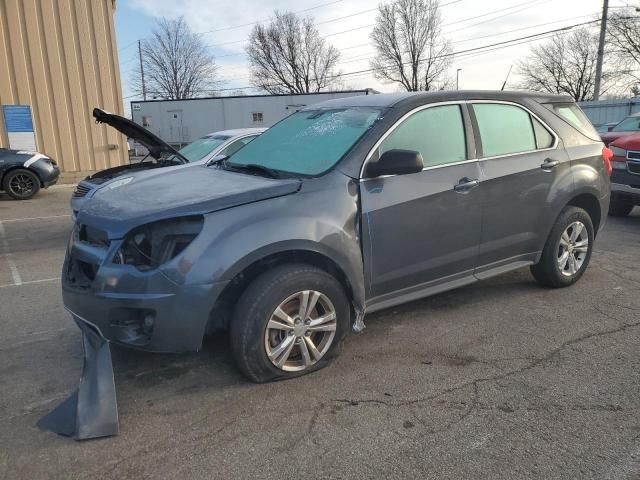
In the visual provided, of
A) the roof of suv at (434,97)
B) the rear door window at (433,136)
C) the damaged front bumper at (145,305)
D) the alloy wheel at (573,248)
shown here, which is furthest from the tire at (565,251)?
the damaged front bumper at (145,305)

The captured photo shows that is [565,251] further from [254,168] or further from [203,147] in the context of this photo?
[203,147]

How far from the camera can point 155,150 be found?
289 inches

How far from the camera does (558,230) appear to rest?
180 inches

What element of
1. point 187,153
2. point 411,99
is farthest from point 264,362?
point 187,153

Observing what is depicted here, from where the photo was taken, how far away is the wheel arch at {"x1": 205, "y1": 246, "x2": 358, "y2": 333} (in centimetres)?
303

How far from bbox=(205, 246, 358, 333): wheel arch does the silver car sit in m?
3.67

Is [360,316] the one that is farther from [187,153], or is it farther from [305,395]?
[187,153]

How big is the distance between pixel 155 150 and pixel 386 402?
5.62 m

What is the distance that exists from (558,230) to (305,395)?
288 centimetres

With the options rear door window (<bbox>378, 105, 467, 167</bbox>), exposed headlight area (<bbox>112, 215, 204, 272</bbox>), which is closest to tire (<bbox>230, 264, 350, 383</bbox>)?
exposed headlight area (<bbox>112, 215, 204, 272</bbox>)

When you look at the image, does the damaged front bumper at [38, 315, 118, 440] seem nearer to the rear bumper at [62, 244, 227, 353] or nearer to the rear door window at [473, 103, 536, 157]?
the rear bumper at [62, 244, 227, 353]

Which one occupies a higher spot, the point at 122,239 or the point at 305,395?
the point at 122,239

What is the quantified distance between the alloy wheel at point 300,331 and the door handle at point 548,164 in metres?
2.40

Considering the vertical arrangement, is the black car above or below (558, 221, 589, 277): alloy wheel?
A: above
